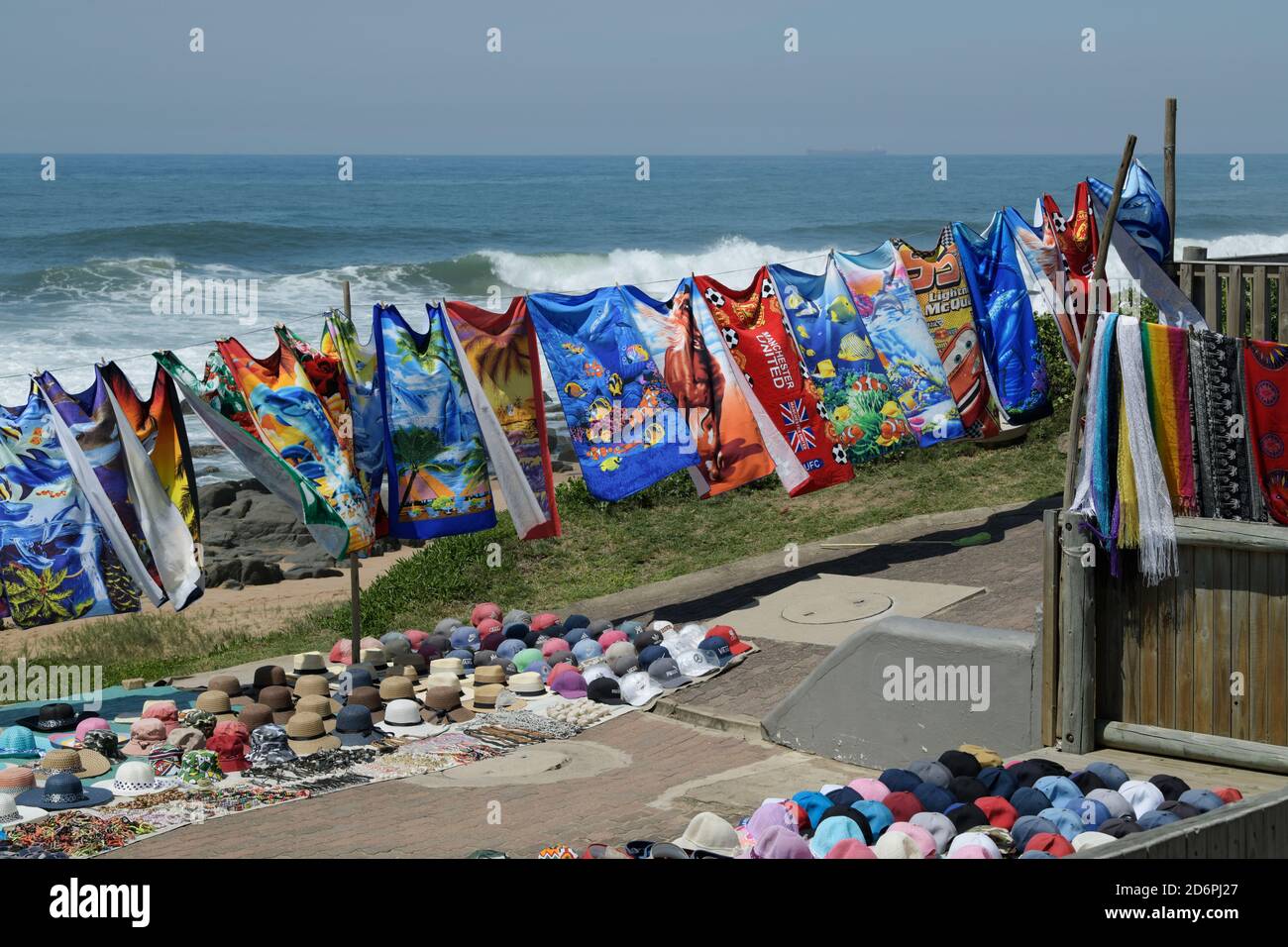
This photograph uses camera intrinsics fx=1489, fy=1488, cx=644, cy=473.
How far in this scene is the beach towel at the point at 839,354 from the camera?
42.8ft

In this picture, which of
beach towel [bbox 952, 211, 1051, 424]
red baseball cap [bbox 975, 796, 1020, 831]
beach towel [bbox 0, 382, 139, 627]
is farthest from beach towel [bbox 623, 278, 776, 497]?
red baseball cap [bbox 975, 796, 1020, 831]

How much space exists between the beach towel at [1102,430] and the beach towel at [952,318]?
548 centimetres

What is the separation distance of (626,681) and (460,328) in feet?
10.1

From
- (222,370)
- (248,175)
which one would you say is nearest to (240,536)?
(222,370)

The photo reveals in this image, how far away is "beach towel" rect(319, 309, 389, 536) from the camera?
1111 cm

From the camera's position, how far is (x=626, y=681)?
35.5ft

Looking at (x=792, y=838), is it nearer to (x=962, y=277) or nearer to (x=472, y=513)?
(x=472, y=513)

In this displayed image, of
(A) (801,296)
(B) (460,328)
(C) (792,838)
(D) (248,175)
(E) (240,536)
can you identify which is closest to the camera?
(C) (792,838)

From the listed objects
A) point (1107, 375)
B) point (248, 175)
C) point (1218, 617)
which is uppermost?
point (248, 175)

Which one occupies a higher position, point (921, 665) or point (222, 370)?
point (222, 370)

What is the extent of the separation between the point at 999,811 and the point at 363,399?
6127 millimetres

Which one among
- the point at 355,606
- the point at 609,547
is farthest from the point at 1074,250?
the point at 355,606

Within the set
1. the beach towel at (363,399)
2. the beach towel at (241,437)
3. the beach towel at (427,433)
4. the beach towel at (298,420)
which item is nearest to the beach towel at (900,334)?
the beach towel at (427,433)

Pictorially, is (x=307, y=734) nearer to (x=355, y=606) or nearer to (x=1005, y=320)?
(x=355, y=606)
